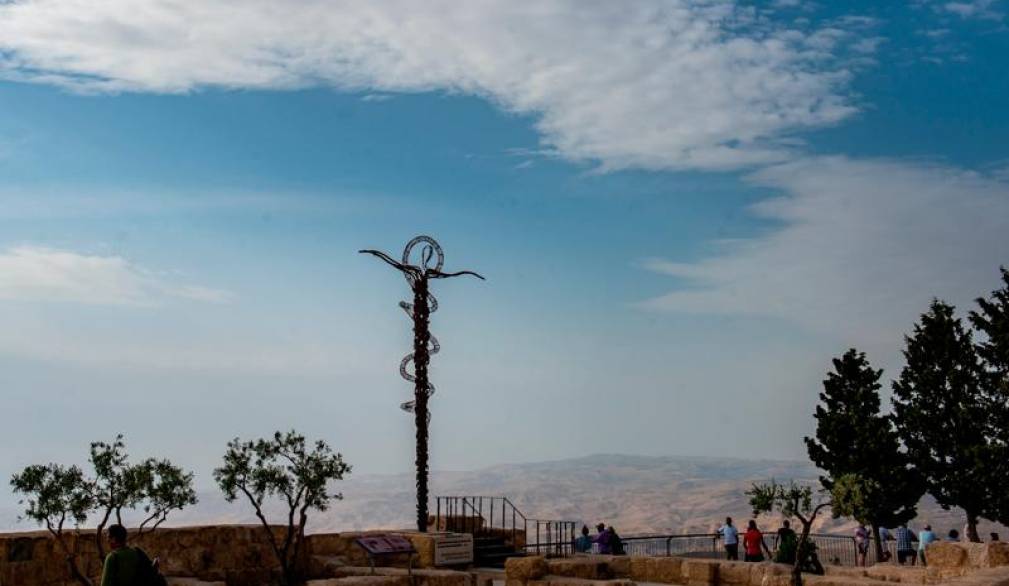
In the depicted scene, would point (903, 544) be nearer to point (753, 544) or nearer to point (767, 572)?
point (753, 544)

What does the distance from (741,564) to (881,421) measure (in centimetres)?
1791

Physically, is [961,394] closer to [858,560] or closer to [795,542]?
[858,560]

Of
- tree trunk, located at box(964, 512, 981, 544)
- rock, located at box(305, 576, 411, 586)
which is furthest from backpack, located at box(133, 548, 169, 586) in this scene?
tree trunk, located at box(964, 512, 981, 544)

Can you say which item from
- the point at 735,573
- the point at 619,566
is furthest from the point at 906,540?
the point at 619,566

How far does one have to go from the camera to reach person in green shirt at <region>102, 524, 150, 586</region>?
37.5 feet

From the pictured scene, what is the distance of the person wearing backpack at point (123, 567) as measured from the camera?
1143cm

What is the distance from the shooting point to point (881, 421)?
3959 centimetres

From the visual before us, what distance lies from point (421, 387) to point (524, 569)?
10.9 meters

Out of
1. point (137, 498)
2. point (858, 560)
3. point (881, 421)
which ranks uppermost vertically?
point (881, 421)

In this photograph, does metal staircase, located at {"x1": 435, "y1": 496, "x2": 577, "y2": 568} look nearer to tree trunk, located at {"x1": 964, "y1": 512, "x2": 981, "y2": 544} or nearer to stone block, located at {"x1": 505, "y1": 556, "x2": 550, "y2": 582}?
stone block, located at {"x1": 505, "y1": 556, "x2": 550, "y2": 582}

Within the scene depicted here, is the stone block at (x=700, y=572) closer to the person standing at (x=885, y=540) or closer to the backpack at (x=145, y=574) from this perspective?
the person standing at (x=885, y=540)

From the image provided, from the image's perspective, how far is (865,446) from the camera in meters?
39.4

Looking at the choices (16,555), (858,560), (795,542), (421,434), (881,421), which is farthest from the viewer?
(881,421)

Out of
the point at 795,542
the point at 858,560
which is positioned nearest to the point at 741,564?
the point at 795,542
